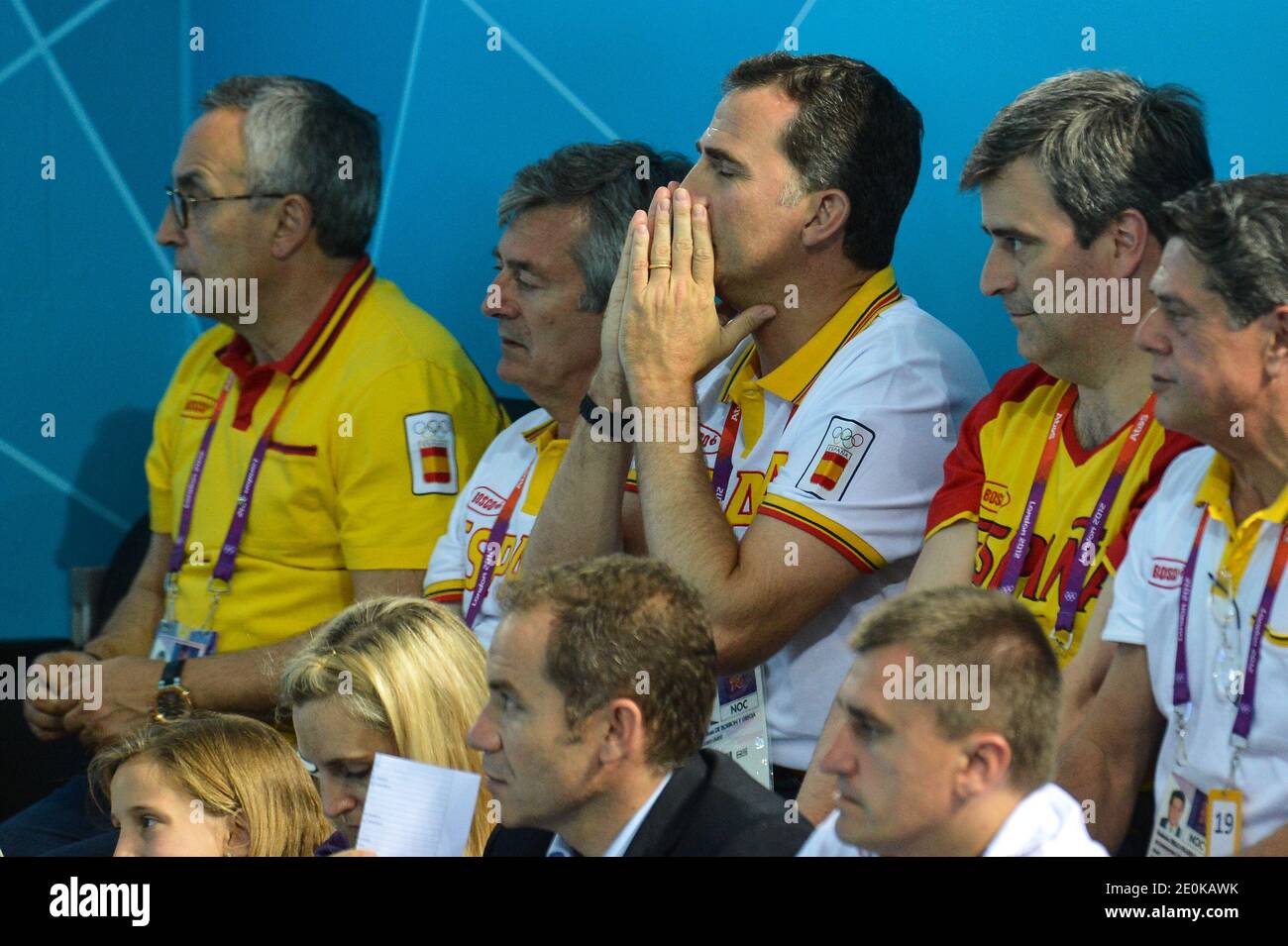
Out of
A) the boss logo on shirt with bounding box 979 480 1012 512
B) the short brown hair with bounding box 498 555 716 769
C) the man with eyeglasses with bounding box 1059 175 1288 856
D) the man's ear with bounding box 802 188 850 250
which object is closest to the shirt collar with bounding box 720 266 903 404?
the man's ear with bounding box 802 188 850 250

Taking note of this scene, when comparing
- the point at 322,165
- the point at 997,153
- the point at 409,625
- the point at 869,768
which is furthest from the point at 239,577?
the point at 869,768

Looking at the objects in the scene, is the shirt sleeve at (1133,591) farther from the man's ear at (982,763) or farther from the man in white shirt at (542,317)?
the man in white shirt at (542,317)

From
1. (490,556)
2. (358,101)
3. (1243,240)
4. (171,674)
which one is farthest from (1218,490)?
(358,101)

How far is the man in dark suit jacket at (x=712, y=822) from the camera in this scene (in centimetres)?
186

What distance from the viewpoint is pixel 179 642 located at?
3.50 m

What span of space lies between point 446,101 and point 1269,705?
2504 mm

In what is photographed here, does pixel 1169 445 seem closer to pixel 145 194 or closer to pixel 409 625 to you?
pixel 409 625

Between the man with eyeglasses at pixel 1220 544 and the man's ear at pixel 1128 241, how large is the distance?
20 cm

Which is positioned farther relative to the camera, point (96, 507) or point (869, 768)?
point (96, 507)

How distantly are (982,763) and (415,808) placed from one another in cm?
72

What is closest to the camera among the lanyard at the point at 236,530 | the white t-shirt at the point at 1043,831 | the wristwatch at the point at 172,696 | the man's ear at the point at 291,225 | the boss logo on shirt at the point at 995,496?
the white t-shirt at the point at 1043,831

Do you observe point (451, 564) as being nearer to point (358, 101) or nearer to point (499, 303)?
point (499, 303)

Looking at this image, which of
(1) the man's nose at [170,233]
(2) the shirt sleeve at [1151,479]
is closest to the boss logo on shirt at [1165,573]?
(2) the shirt sleeve at [1151,479]
